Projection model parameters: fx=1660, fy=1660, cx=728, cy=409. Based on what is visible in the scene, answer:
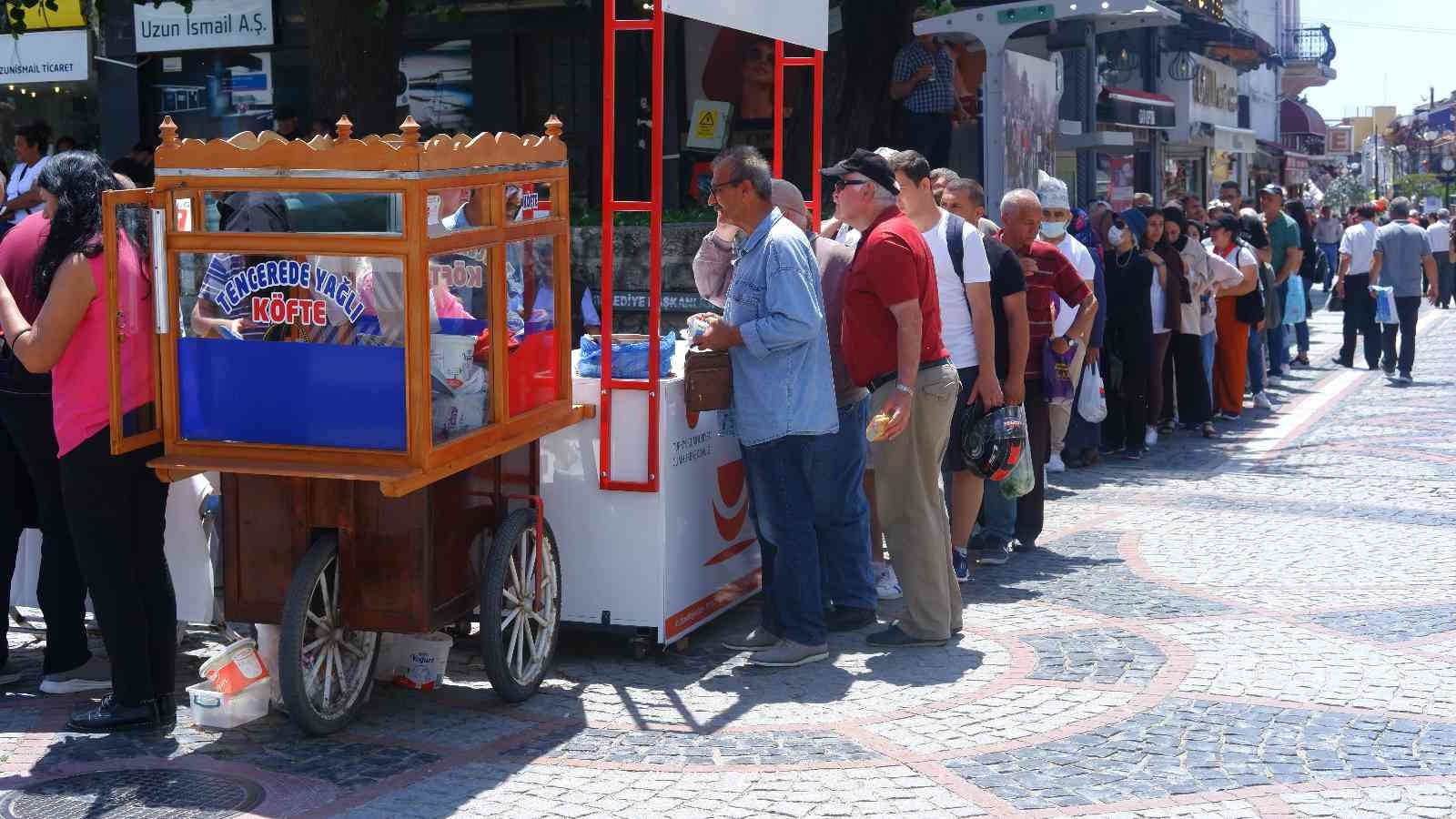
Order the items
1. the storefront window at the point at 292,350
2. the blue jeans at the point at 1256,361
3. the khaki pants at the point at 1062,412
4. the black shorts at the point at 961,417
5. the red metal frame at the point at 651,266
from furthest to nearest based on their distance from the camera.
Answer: the blue jeans at the point at 1256,361, the khaki pants at the point at 1062,412, the black shorts at the point at 961,417, the red metal frame at the point at 651,266, the storefront window at the point at 292,350

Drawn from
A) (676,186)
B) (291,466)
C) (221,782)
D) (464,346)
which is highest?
(676,186)

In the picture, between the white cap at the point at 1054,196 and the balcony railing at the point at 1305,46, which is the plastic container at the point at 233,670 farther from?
the balcony railing at the point at 1305,46

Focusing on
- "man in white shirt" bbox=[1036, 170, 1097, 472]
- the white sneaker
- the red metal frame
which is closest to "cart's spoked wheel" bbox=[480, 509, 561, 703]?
the red metal frame

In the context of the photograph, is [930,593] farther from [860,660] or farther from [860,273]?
[860,273]

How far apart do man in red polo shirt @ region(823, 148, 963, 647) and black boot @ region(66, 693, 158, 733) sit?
9.06ft

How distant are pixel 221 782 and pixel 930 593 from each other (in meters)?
2.83

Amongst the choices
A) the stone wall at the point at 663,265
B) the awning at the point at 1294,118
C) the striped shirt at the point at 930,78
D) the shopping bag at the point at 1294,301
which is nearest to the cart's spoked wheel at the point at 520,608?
the stone wall at the point at 663,265

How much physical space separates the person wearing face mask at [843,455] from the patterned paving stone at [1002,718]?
1.06 meters

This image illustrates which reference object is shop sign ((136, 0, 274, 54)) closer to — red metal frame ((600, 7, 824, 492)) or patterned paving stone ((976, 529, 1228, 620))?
patterned paving stone ((976, 529, 1228, 620))

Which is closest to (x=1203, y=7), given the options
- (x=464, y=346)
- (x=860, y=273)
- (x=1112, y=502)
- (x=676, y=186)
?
(x=676, y=186)

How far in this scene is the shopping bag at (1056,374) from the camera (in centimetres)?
839

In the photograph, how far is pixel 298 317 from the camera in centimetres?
522

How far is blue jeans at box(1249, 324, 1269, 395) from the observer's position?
14.2 meters

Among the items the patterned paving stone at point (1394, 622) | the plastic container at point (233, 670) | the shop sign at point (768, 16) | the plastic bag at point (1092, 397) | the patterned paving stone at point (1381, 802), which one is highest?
the shop sign at point (768, 16)
